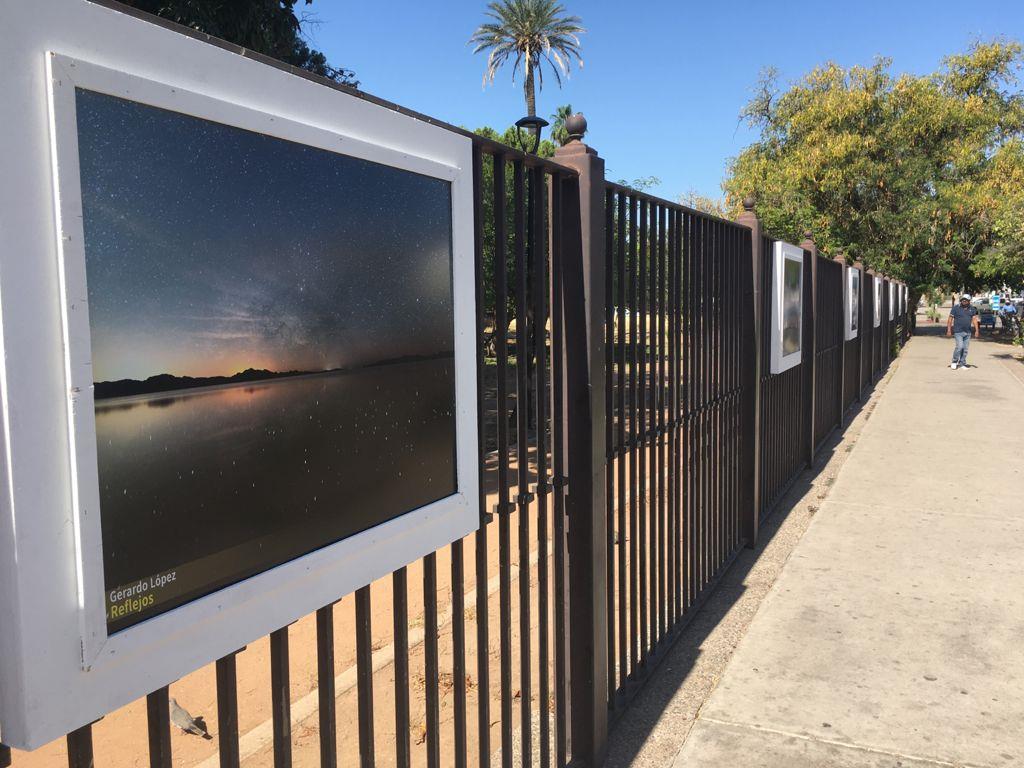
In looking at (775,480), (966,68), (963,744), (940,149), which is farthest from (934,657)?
(966,68)

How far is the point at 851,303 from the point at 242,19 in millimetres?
8840

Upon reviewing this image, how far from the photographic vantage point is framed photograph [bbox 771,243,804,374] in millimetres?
6324

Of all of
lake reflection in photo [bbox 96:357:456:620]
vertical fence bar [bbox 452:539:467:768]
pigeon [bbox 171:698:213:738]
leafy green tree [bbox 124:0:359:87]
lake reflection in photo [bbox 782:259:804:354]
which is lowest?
pigeon [bbox 171:698:213:738]

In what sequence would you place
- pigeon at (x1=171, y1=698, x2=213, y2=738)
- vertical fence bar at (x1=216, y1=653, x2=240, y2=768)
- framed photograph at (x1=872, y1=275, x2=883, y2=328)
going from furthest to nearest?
framed photograph at (x1=872, y1=275, x2=883, y2=328) → pigeon at (x1=171, y1=698, x2=213, y2=738) → vertical fence bar at (x1=216, y1=653, x2=240, y2=768)

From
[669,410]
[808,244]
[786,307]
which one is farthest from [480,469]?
[808,244]

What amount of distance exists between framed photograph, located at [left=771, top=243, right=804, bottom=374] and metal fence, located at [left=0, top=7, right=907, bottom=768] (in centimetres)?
20

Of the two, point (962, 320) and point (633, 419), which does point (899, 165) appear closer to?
point (962, 320)

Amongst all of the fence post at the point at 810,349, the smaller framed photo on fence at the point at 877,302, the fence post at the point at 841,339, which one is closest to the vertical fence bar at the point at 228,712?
the fence post at the point at 810,349

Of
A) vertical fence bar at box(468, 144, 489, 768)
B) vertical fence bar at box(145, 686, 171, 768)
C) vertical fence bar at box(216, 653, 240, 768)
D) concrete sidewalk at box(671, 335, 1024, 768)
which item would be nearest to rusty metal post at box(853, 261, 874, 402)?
concrete sidewalk at box(671, 335, 1024, 768)

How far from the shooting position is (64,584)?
3.85ft

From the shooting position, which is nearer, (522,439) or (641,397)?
(522,439)

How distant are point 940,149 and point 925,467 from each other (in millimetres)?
28293

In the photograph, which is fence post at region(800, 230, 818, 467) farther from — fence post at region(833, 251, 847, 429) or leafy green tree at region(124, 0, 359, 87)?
leafy green tree at region(124, 0, 359, 87)

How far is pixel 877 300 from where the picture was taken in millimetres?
17469
